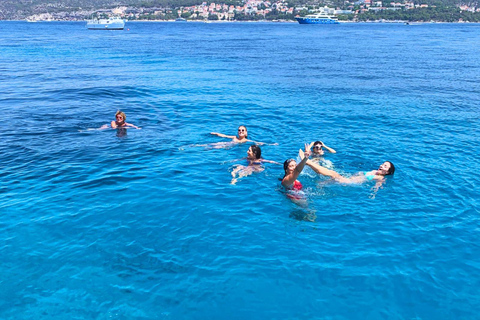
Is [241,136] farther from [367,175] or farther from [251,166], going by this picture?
[367,175]

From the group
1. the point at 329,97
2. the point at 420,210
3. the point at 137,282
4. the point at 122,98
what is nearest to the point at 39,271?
the point at 137,282

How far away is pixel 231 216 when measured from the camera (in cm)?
1304

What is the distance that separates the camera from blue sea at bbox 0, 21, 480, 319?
370 inches

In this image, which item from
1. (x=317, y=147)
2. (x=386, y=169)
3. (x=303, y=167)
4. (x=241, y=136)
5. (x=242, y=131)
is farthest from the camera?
(x=241, y=136)

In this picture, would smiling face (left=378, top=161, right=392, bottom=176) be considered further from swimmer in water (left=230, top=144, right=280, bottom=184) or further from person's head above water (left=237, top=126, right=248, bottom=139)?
person's head above water (left=237, top=126, right=248, bottom=139)

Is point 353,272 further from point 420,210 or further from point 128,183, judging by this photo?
point 128,183

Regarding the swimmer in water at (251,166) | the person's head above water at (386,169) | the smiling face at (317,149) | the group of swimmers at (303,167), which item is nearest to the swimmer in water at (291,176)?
the group of swimmers at (303,167)

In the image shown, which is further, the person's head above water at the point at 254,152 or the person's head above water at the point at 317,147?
the person's head above water at the point at 317,147

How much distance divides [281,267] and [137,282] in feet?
12.1

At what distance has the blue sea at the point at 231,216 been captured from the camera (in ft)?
30.9

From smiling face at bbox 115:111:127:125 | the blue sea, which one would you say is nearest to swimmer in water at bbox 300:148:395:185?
the blue sea

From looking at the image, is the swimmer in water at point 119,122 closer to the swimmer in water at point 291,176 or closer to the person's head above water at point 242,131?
the person's head above water at point 242,131

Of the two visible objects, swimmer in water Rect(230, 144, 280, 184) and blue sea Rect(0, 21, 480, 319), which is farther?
swimmer in water Rect(230, 144, 280, 184)

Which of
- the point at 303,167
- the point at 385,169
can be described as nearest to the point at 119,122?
the point at 303,167
